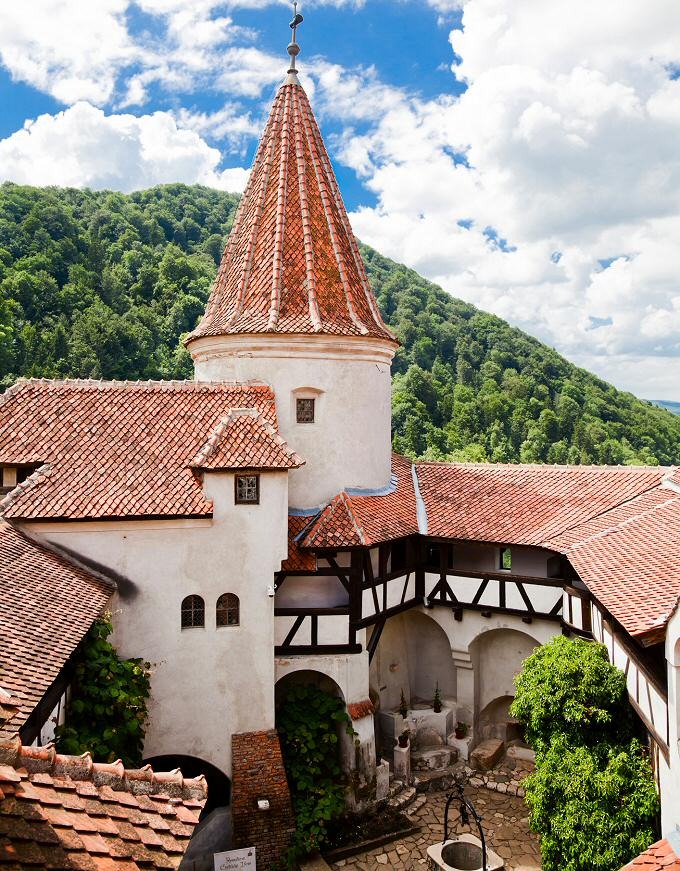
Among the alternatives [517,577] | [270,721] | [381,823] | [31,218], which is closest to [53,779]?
[270,721]

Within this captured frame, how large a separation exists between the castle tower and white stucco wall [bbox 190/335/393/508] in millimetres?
25

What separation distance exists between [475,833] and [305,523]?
25.4 ft

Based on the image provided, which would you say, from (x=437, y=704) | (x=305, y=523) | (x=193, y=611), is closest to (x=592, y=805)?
(x=437, y=704)

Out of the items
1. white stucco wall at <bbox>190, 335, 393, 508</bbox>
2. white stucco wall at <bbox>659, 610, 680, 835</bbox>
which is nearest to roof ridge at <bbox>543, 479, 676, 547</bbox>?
white stucco wall at <bbox>190, 335, 393, 508</bbox>

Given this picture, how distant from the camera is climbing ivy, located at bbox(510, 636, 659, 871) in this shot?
1117cm

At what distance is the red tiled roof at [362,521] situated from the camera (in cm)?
1538

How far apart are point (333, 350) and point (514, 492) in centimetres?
644

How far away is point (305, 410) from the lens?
55.8ft

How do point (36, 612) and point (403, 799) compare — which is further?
point (403, 799)

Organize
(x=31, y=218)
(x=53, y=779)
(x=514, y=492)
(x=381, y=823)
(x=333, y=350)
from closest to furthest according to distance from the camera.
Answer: (x=53, y=779) → (x=381, y=823) → (x=333, y=350) → (x=514, y=492) → (x=31, y=218)

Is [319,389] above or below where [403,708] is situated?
above

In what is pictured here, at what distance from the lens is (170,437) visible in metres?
15.0

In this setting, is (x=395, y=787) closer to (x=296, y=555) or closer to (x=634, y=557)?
(x=296, y=555)

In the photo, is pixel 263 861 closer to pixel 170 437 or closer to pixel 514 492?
pixel 170 437
